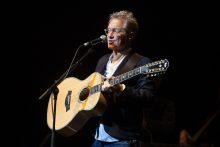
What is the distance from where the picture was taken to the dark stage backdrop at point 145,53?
4941 millimetres

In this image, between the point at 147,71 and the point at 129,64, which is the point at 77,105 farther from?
the point at 147,71

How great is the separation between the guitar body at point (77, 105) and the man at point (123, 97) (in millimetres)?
82

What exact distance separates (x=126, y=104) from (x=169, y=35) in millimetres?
2752

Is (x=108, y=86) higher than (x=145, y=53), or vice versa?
(x=145, y=53)

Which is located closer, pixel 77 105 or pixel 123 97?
pixel 123 97

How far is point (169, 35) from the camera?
5.54m

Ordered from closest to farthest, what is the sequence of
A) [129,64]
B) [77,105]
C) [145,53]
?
[129,64]
[77,105]
[145,53]

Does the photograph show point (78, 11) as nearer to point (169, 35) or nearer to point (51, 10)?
point (51, 10)

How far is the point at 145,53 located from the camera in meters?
5.44

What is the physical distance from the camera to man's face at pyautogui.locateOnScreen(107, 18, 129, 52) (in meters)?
3.23

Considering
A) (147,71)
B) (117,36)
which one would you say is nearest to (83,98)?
(117,36)

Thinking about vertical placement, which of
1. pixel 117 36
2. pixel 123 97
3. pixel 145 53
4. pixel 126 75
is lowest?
pixel 123 97

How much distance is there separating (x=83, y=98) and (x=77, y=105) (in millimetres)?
74

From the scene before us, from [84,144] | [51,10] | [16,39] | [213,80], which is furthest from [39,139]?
[213,80]
